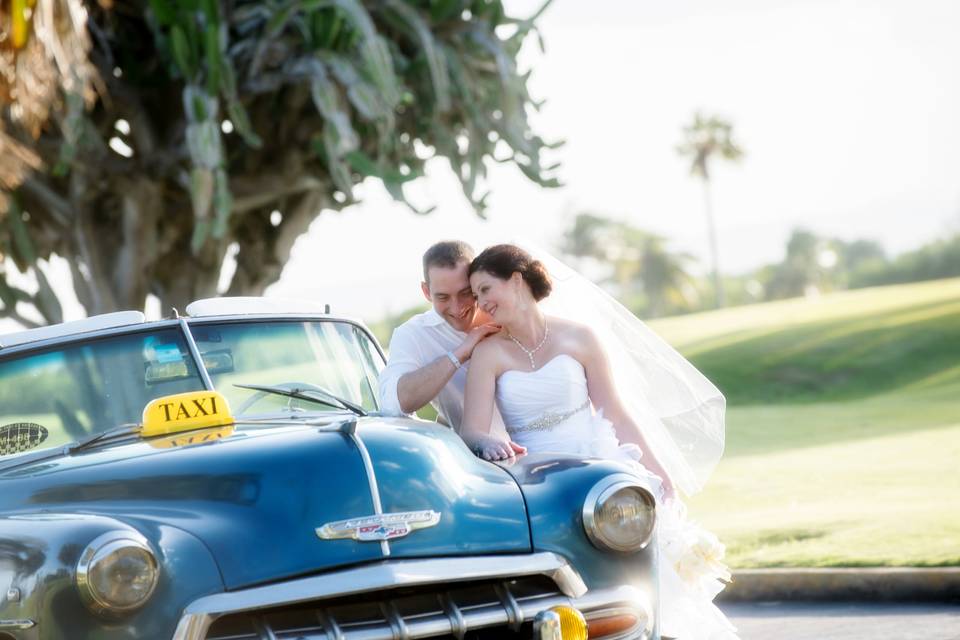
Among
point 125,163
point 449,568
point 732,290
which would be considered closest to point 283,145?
point 125,163

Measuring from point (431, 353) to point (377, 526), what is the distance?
2.12 metres

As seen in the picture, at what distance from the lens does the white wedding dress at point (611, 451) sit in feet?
17.4

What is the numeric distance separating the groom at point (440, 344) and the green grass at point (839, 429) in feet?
10.7

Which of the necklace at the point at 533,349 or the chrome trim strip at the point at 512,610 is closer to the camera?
the chrome trim strip at the point at 512,610

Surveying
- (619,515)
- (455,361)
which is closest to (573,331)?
(455,361)

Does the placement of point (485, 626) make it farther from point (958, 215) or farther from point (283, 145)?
point (958, 215)

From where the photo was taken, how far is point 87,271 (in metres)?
21.0

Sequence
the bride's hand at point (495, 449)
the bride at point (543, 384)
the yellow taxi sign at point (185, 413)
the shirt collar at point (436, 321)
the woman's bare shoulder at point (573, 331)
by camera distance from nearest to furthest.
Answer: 1. the yellow taxi sign at point (185, 413)
2. the bride's hand at point (495, 449)
3. the bride at point (543, 384)
4. the woman's bare shoulder at point (573, 331)
5. the shirt collar at point (436, 321)

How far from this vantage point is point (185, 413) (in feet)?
16.6

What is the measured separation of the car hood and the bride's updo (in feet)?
4.11

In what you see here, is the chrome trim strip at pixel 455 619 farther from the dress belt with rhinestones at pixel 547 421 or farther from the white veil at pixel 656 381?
the white veil at pixel 656 381

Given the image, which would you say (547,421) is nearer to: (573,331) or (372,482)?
(573,331)

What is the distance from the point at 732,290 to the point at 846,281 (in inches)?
303

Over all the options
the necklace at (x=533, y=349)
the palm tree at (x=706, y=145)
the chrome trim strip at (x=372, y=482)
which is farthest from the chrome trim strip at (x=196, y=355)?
the palm tree at (x=706, y=145)
